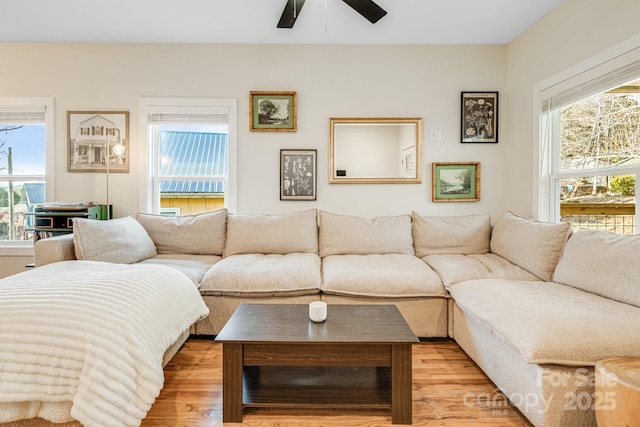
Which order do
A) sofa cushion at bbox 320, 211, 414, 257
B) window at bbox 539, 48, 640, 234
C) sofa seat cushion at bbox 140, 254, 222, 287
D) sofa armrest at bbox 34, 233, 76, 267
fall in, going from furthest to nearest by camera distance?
1. sofa cushion at bbox 320, 211, 414, 257
2. sofa seat cushion at bbox 140, 254, 222, 287
3. sofa armrest at bbox 34, 233, 76, 267
4. window at bbox 539, 48, 640, 234

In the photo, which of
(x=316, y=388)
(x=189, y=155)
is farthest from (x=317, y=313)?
(x=189, y=155)

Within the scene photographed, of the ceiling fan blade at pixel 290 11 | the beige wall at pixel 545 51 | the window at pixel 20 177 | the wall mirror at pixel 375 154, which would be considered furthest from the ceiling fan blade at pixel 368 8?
the window at pixel 20 177

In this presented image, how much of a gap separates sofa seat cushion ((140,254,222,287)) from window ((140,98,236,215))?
0.67 m

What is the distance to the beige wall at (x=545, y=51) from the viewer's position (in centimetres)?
215

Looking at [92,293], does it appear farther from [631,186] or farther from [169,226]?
[631,186]

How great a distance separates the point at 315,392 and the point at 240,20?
9.40ft

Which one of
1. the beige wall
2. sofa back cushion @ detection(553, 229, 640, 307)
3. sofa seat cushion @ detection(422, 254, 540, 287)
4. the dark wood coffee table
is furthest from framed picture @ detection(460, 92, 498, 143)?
the dark wood coffee table

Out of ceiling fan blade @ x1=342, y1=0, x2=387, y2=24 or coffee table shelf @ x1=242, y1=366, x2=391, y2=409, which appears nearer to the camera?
coffee table shelf @ x1=242, y1=366, x2=391, y2=409

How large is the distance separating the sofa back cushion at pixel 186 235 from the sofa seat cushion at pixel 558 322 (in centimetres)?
212

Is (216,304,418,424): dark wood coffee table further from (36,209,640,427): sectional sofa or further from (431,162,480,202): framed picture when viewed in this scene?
(431,162,480,202): framed picture

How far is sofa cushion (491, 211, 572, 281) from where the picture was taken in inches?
86.6

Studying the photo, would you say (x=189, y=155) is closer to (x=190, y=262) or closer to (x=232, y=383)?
(x=190, y=262)

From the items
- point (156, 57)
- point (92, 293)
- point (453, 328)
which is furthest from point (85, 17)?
point (453, 328)

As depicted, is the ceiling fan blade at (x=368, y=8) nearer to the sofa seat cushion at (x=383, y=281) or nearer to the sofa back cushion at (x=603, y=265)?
the sofa seat cushion at (x=383, y=281)
